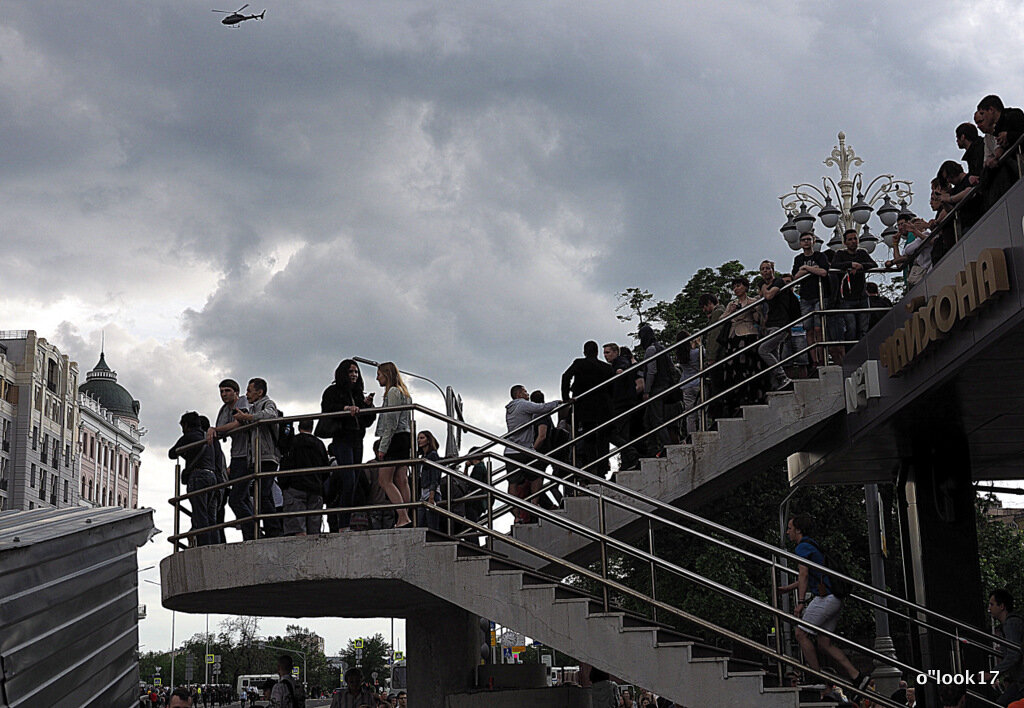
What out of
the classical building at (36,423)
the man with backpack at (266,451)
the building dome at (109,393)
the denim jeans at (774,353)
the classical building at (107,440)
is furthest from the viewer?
the building dome at (109,393)

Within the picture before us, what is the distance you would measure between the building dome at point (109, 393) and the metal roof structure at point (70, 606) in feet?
396

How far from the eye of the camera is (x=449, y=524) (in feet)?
35.5

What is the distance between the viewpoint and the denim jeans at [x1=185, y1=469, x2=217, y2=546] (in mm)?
11680

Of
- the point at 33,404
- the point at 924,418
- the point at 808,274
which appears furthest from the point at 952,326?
the point at 33,404

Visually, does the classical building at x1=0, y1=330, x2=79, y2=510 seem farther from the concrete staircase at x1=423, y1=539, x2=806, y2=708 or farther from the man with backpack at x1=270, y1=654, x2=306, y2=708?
the concrete staircase at x1=423, y1=539, x2=806, y2=708

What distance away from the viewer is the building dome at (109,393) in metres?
125

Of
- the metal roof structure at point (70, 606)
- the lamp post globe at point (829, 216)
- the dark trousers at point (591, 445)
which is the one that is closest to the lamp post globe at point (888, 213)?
the lamp post globe at point (829, 216)

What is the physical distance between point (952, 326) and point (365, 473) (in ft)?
18.8

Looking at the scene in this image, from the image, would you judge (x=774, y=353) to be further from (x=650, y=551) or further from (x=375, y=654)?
(x=375, y=654)

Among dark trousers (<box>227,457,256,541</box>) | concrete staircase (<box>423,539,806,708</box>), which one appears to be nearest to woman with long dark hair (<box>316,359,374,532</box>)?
dark trousers (<box>227,457,256,541</box>)

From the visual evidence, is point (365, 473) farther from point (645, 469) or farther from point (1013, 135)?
point (1013, 135)

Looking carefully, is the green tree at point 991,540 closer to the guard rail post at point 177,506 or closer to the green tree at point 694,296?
the green tree at point 694,296

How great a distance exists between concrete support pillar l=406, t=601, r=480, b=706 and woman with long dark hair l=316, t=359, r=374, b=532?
1931 millimetres

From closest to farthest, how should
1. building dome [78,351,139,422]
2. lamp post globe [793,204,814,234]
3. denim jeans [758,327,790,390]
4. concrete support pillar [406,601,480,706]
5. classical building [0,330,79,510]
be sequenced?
concrete support pillar [406,601,480,706], denim jeans [758,327,790,390], lamp post globe [793,204,814,234], classical building [0,330,79,510], building dome [78,351,139,422]
